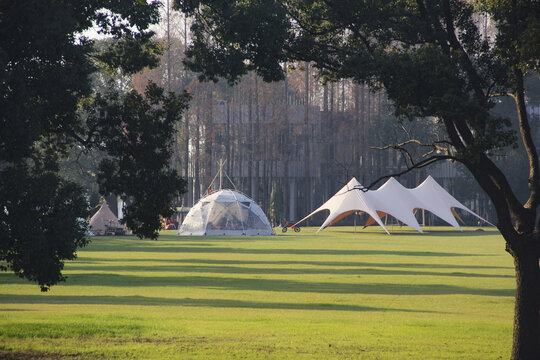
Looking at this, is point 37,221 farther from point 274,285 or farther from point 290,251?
point 290,251

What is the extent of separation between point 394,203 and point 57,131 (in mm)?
46310

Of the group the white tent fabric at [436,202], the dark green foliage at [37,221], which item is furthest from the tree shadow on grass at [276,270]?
the white tent fabric at [436,202]

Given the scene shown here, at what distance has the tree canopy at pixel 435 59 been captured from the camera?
11020 millimetres

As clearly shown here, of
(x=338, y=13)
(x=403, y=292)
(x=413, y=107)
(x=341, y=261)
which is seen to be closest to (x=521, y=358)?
(x=413, y=107)

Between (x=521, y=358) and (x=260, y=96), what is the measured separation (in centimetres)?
6603

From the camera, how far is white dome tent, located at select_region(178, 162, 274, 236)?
58531 millimetres

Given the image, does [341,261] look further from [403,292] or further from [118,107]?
[118,107]

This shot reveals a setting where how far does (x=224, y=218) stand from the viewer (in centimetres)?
5878

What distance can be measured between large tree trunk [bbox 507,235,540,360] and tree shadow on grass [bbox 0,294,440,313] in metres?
4.92

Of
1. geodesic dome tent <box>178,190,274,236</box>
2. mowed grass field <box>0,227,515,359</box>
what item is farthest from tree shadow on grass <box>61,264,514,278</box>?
geodesic dome tent <box>178,190,274,236</box>

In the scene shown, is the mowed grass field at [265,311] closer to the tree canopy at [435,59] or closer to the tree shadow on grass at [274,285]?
the tree shadow on grass at [274,285]

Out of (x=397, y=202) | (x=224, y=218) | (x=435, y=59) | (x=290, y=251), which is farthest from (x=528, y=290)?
(x=224, y=218)

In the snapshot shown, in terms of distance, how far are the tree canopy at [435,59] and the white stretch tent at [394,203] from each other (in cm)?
4199

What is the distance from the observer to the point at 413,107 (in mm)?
11969
